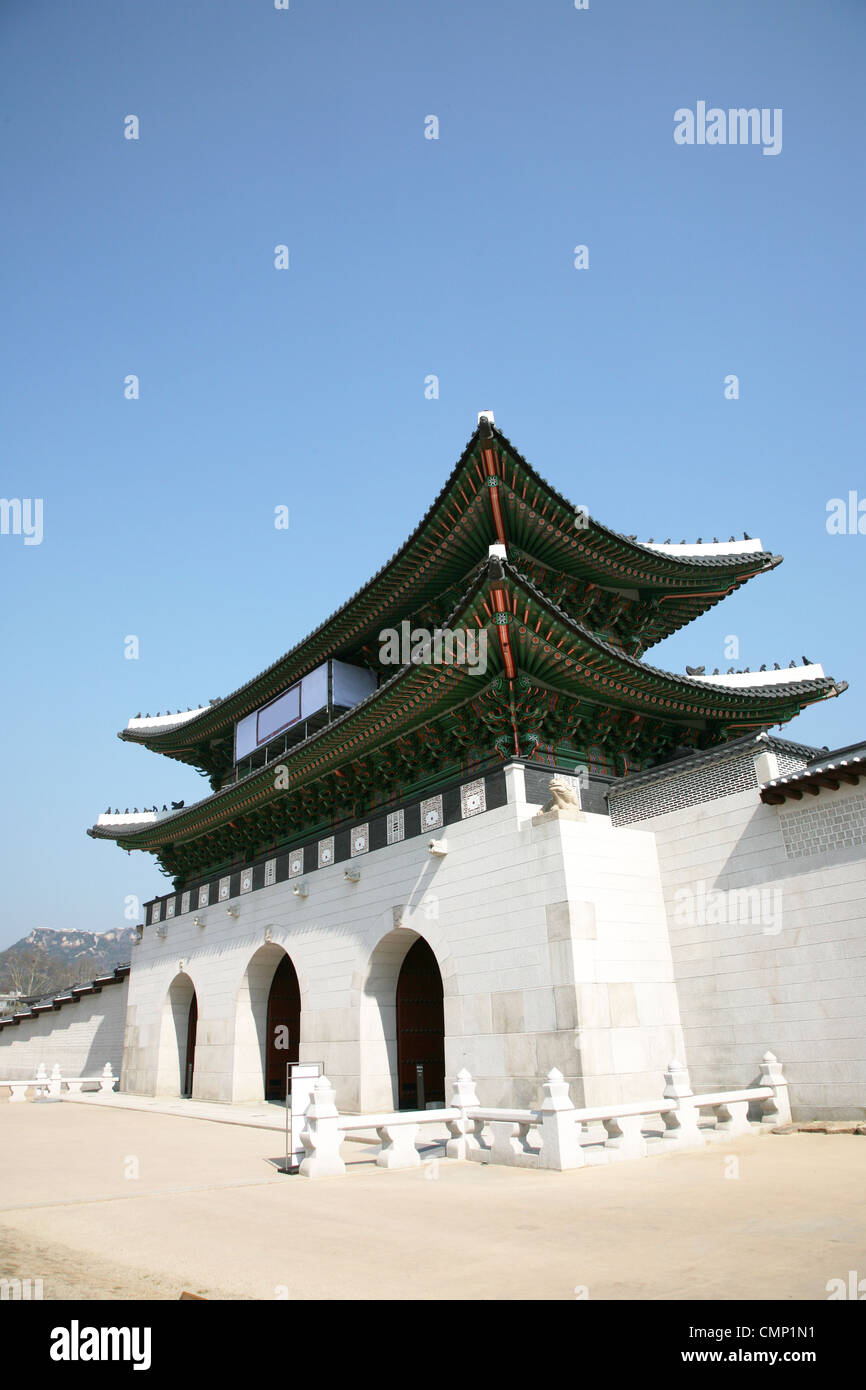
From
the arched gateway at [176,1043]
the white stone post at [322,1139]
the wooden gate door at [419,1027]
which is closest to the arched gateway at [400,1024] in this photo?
the wooden gate door at [419,1027]

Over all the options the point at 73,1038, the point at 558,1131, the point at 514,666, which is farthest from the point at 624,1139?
the point at 73,1038

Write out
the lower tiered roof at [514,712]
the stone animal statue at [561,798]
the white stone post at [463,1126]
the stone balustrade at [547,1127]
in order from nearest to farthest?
1. the stone balustrade at [547,1127]
2. the white stone post at [463,1126]
3. the stone animal statue at [561,798]
4. the lower tiered roof at [514,712]

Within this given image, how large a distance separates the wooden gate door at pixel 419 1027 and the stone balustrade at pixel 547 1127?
19.6 ft

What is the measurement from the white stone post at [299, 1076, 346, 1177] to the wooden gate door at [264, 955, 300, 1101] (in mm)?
11601

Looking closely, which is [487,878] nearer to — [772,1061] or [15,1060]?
[772,1061]

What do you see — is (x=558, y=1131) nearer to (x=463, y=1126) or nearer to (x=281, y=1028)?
(x=463, y=1126)

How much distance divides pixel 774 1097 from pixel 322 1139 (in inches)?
249

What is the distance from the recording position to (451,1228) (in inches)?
268

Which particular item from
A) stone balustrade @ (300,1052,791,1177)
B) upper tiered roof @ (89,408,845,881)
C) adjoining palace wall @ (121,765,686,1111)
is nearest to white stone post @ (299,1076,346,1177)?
stone balustrade @ (300,1052,791,1177)

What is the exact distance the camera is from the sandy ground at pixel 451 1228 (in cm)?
515

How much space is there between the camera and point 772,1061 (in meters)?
12.1

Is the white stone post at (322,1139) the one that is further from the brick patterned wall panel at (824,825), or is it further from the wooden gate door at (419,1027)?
the brick patterned wall panel at (824,825)
